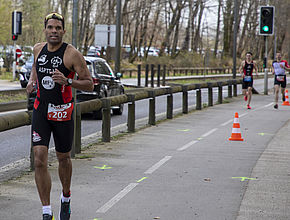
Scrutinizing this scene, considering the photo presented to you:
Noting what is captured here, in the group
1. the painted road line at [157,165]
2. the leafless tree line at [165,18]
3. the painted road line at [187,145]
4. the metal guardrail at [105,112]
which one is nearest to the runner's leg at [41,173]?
the metal guardrail at [105,112]

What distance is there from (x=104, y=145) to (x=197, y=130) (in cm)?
338

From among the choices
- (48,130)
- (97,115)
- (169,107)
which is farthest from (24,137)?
(48,130)

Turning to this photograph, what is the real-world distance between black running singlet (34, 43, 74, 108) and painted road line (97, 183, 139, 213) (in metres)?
1.30

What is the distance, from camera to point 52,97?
18.0ft

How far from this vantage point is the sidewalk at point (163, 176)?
6168mm

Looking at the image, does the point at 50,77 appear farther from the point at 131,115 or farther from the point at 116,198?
the point at 131,115

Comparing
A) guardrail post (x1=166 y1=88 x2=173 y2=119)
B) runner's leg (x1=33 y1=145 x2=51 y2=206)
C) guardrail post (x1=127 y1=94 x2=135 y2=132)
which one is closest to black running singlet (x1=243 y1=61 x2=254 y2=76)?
guardrail post (x1=166 y1=88 x2=173 y2=119)

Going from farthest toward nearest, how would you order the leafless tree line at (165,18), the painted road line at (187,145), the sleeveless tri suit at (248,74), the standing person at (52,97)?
the leafless tree line at (165,18)
the sleeveless tri suit at (248,74)
the painted road line at (187,145)
the standing person at (52,97)

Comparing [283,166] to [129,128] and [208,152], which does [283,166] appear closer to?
[208,152]

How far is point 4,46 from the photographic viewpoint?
3909 centimetres

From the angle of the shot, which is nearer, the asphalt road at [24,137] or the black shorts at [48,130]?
the black shorts at [48,130]

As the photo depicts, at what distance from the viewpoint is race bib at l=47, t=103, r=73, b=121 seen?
548cm

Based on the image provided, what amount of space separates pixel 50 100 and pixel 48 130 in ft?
0.93

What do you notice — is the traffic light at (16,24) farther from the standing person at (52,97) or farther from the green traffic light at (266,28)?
the standing person at (52,97)
